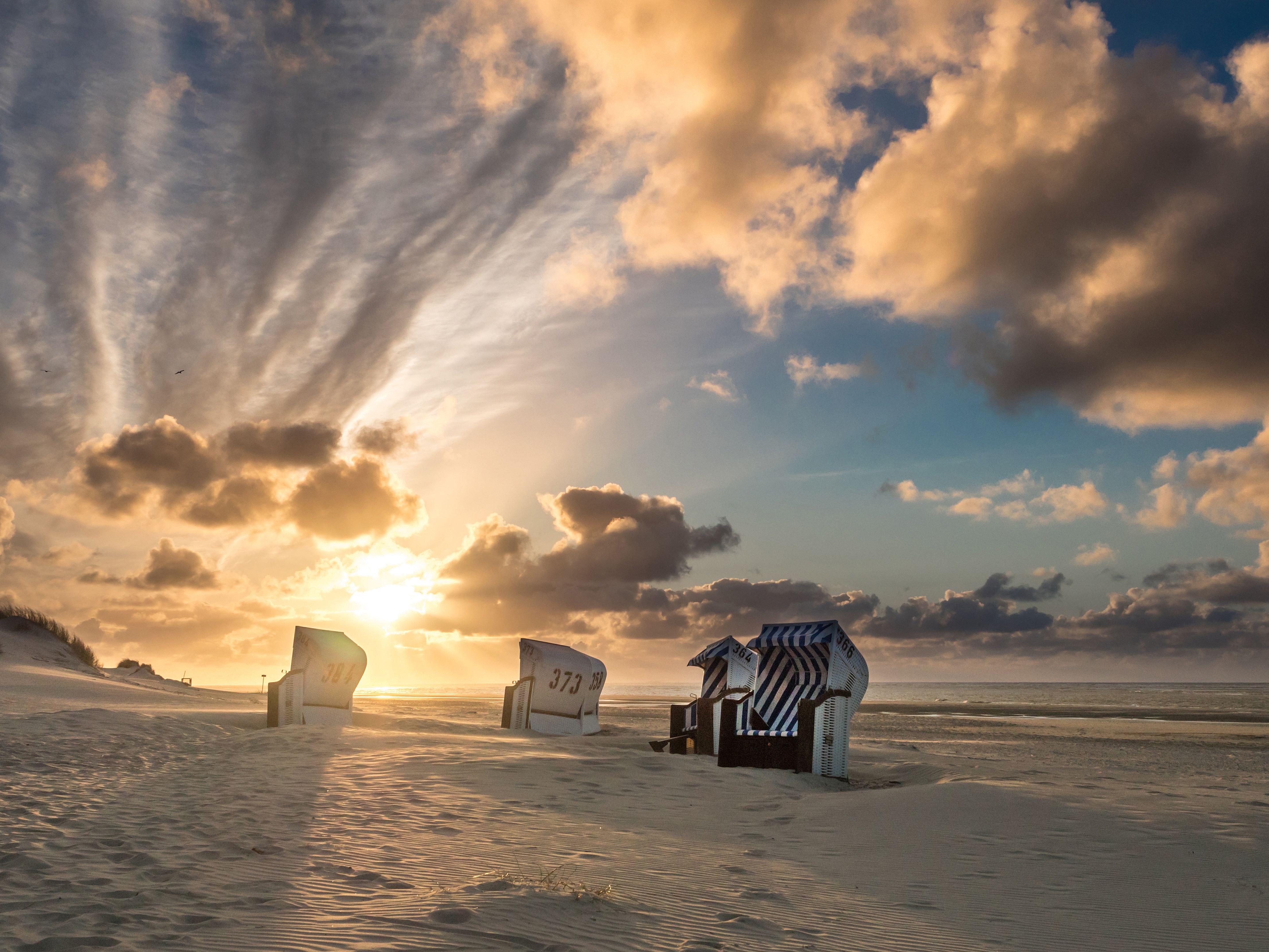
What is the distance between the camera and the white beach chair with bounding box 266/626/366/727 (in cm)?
2075

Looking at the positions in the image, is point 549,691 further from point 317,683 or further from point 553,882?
point 553,882

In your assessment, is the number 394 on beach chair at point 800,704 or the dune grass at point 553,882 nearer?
the dune grass at point 553,882

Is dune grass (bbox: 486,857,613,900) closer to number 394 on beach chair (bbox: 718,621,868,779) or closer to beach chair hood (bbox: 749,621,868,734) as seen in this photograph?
number 394 on beach chair (bbox: 718,621,868,779)

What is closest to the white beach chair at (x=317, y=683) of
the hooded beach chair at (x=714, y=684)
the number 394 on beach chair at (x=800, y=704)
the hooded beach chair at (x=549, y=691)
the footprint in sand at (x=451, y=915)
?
the hooded beach chair at (x=549, y=691)

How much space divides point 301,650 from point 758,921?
19.3 metres

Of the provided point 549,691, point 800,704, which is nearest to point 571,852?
point 800,704

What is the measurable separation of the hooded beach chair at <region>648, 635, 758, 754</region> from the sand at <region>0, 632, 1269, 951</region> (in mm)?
3656

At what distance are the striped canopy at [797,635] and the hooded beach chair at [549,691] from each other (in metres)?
8.06

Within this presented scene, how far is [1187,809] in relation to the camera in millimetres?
9055

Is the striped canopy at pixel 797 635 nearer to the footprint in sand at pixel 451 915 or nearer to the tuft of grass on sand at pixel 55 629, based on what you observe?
the footprint in sand at pixel 451 915

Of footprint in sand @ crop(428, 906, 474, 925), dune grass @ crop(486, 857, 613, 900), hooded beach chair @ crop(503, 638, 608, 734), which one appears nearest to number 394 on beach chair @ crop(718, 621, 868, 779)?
hooded beach chair @ crop(503, 638, 608, 734)

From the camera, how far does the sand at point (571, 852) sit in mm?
5059

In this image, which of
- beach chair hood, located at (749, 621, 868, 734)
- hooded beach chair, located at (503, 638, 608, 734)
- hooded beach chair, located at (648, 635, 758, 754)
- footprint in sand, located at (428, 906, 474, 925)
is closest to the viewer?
footprint in sand, located at (428, 906, 474, 925)

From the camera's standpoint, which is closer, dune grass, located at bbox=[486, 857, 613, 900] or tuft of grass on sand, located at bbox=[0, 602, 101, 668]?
dune grass, located at bbox=[486, 857, 613, 900]
